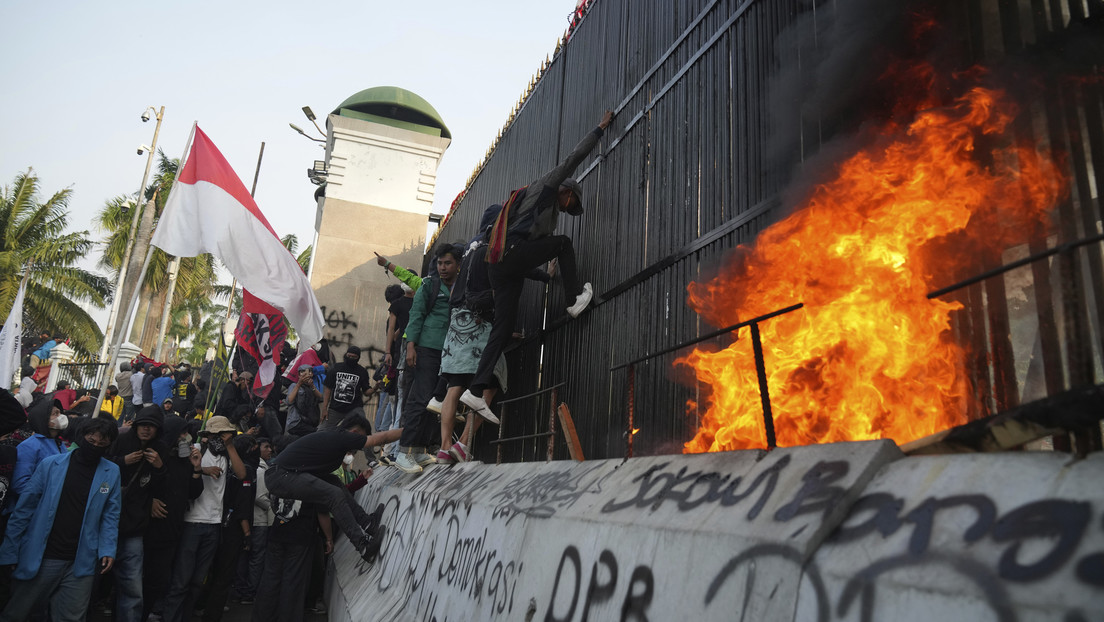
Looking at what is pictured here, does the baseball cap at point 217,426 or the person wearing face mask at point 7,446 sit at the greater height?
the baseball cap at point 217,426

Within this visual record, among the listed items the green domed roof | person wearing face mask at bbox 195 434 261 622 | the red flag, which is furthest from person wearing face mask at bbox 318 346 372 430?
the green domed roof

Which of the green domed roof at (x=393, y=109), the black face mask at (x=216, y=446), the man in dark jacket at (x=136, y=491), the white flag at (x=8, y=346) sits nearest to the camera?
the man in dark jacket at (x=136, y=491)

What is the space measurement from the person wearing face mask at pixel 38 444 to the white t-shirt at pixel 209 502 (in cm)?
142

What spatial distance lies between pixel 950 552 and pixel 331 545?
706 centimetres

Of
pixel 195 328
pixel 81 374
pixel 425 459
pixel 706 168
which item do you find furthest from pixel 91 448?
pixel 195 328

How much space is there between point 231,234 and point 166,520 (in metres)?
3.72

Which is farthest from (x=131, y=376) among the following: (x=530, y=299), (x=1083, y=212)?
(x=1083, y=212)

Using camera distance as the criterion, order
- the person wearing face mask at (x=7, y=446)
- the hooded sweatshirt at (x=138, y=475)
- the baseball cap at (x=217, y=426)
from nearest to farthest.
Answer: the person wearing face mask at (x=7, y=446)
the hooded sweatshirt at (x=138, y=475)
the baseball cap at (x=217, y=426)

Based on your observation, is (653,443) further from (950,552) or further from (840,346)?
(950,552)

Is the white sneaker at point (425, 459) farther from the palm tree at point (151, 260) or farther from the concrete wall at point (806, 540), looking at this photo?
the palm tree at point (151, 260)

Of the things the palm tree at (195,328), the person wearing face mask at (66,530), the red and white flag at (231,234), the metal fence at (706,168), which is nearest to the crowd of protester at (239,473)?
the person wearing face mask at (66,530)

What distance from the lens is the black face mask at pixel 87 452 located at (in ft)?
20.6

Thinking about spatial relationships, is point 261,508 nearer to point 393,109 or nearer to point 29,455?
point 29,455

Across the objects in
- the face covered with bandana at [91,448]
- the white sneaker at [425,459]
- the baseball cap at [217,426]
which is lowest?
the face covered with bandana at [91,448]
